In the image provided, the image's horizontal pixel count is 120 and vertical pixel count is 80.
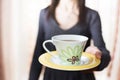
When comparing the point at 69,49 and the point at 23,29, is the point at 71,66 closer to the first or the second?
the point at 69,49

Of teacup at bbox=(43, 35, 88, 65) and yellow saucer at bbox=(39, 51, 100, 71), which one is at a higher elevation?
teacup at bbox=(43, 35, 88, 65)

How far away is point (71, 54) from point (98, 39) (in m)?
0.09

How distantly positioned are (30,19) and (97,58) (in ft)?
0.55

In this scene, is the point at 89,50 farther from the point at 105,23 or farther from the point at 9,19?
the point at 9,19

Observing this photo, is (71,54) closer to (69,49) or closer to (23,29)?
(69,49)

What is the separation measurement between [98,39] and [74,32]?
0.06 metres

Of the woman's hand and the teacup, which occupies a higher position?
the teacup

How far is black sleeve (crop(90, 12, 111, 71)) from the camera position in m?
0.53

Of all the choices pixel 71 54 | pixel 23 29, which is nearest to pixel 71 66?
pixel 71 54

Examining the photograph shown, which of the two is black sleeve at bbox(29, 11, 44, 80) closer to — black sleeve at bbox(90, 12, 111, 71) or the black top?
the black top

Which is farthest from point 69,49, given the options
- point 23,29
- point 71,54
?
point 23,29

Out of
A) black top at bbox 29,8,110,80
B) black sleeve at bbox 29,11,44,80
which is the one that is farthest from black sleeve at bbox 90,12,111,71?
black sleeve at bbox 29,11,44,80

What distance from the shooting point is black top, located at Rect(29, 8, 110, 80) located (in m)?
0.53

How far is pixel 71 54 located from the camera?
479 mm
